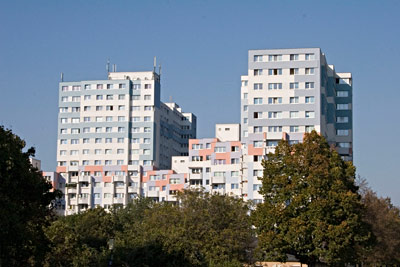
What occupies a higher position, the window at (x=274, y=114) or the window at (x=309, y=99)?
the window at (x=309, y=99)

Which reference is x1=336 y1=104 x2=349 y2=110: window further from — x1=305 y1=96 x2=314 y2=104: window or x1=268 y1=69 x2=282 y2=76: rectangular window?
x1=268 y1=69 x2=282 y2=76: rectangular window

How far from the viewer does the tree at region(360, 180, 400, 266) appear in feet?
289

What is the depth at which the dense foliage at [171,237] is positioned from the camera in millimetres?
61062

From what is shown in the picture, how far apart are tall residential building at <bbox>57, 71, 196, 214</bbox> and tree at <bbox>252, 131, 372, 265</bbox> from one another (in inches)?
3525

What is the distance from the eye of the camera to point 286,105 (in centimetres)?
13312

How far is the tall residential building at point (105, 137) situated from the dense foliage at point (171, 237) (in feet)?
150

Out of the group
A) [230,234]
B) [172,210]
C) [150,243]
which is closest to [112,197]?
[172,210]

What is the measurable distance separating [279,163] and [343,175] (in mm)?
6530

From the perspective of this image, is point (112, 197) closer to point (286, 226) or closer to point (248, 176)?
point (248, 176)

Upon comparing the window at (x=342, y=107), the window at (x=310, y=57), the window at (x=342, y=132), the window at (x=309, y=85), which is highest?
the window at (x=310, y=57)

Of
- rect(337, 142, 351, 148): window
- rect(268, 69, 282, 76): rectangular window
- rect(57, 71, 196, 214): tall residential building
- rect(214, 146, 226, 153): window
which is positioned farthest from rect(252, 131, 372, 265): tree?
rect(57, 71, 196, 214): tall residential building

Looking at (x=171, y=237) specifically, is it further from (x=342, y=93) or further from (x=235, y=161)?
(x=342, y=93)

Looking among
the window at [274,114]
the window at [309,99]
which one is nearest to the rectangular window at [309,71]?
the window at [309,99]

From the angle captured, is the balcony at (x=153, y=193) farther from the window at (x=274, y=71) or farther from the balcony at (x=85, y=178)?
the window at (x=274, y=71)
